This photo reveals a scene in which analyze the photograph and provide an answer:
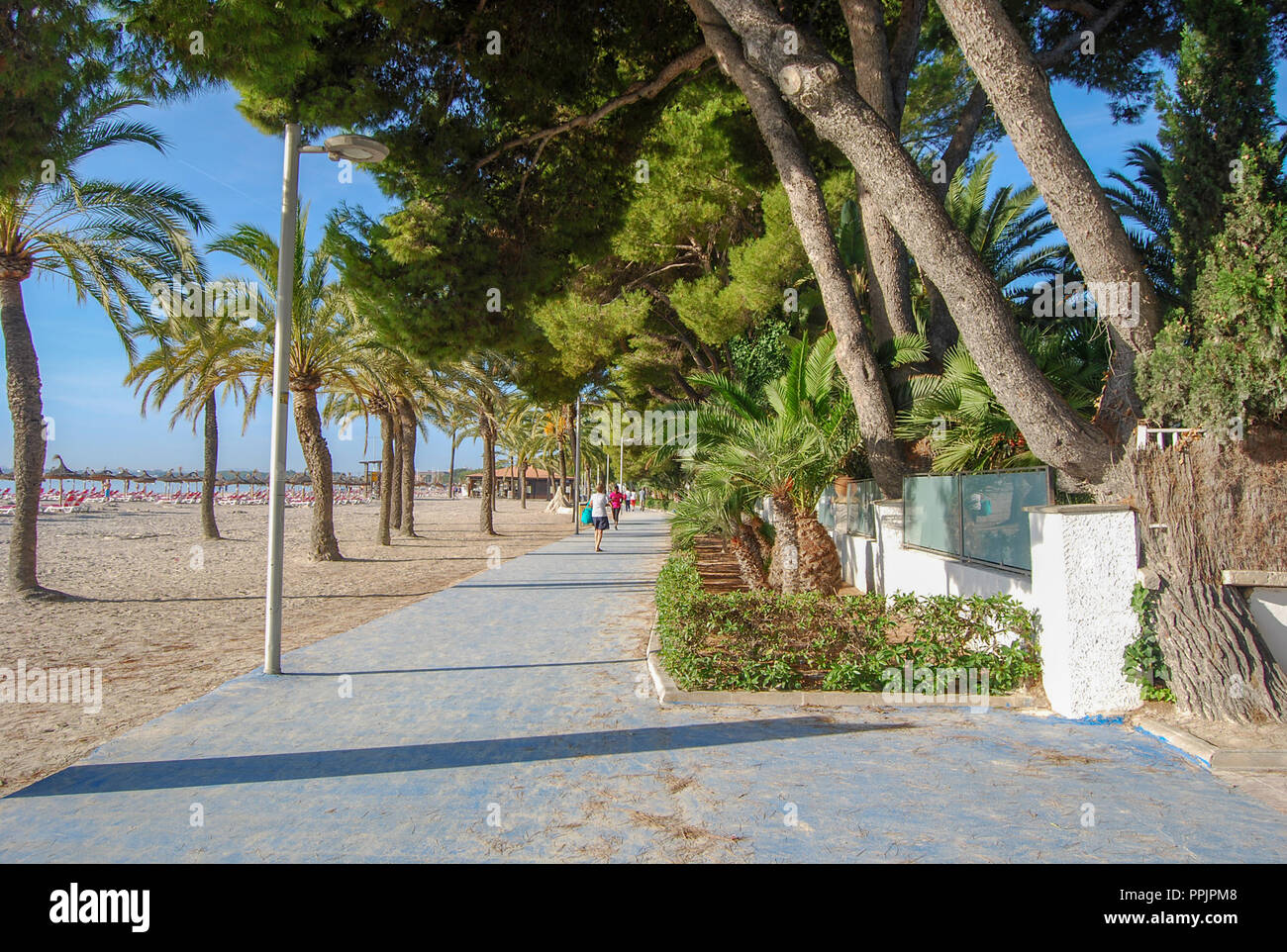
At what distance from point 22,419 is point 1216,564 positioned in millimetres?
14842

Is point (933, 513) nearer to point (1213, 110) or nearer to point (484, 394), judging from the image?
point (1213, 110)

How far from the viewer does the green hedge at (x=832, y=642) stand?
6.55 metres

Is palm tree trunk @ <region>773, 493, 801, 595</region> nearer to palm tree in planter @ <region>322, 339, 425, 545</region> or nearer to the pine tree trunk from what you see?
palm tree in planter @ <region>322, 339, 425, 545</region>

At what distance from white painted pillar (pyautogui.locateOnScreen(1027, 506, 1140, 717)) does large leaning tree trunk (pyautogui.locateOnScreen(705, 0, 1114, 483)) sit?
0.68 metres

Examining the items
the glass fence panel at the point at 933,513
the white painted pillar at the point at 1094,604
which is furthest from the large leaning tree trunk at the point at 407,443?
the white painted pillar at the point at 1094,604

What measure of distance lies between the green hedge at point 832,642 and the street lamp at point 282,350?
142 inches

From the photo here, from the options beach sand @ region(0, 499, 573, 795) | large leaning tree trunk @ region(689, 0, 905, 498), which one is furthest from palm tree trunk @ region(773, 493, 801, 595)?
beach sand @ region(0, 499, 573, 795)

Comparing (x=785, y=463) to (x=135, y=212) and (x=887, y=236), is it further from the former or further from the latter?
(x=135, y=212)

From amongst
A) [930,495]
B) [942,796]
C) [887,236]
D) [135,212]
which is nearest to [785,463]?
[930,495]

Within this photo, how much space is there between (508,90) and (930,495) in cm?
800

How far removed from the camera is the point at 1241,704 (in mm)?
5418

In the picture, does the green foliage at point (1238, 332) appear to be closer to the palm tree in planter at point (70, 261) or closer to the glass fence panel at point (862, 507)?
the glass fence panel at point (862, 507)
